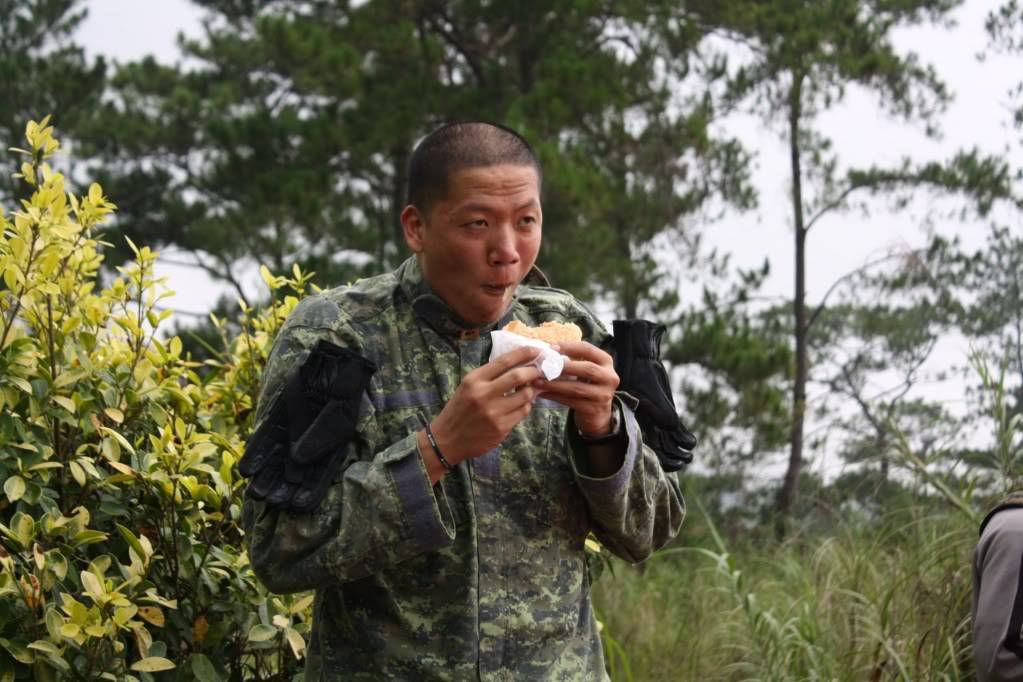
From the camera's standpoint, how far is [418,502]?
2.23 metres

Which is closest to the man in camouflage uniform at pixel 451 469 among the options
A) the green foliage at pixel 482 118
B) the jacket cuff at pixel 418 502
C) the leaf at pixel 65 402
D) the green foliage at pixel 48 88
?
the jacket cuff at pixel 418 502

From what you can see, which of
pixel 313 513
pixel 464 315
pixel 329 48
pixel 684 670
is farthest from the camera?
pixel 329 48

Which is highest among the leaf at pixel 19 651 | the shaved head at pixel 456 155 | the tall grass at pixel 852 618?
the shaved head at pixel 456 155

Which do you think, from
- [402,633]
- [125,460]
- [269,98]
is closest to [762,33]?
[269,98]

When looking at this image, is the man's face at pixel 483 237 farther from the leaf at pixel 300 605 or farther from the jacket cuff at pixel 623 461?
the leaf at pixel 300 605

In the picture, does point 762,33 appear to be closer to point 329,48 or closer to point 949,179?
point 949,179

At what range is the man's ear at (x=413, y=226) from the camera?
2.53 metres

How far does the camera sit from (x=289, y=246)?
17969 mm

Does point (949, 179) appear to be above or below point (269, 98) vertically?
below

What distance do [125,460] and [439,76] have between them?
13404 mm

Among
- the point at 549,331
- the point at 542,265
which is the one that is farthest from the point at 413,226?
the point at 542,265

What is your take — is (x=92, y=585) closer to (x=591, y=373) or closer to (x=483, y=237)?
(x=483, y=237)

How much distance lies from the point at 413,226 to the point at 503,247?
246mm

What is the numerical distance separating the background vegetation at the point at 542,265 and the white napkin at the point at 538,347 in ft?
4.34
